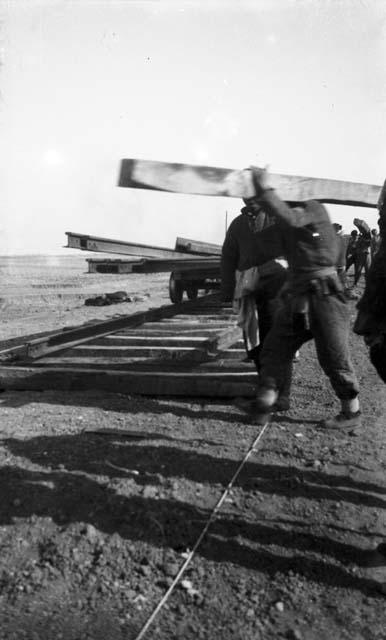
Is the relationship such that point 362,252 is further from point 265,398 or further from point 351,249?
point 265,398

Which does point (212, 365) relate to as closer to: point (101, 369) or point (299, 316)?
point (101, 369)

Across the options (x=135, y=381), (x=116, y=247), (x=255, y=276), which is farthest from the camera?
(x=116, y=247)

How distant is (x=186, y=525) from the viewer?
3.06 metres

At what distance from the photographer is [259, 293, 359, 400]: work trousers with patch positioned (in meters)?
4.06

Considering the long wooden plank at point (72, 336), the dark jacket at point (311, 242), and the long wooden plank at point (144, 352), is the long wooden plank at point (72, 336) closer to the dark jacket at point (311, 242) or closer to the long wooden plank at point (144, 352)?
the long wooden plank at point (144, 352)

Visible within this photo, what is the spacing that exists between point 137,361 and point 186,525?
138 inches

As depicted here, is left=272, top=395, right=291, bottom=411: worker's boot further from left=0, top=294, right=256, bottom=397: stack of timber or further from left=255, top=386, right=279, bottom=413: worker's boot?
left=255, top=386, right=279, bottom=413: worker's boot

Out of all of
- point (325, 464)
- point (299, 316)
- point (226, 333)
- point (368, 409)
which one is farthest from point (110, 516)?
point (226, 333)

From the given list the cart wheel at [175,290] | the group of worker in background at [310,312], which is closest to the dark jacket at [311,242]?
the group of worker in background at [310,312]

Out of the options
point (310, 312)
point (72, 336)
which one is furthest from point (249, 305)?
point (72, 336)

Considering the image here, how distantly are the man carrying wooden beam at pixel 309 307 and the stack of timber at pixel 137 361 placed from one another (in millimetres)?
1193

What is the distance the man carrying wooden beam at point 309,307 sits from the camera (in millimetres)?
4035

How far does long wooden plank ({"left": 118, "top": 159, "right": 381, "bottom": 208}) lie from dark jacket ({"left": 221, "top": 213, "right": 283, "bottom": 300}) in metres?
1.33

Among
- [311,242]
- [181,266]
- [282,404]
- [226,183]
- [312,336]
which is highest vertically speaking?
[226,183]
